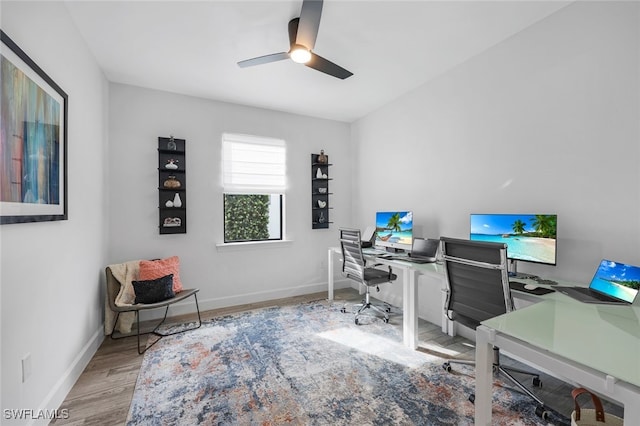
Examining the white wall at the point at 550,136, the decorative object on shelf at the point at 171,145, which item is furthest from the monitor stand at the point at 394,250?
the decorative object on shelf at the point at 171,145

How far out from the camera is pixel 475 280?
1.90m

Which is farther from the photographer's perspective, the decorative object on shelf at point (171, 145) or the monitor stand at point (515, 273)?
the decorative object on shelf at point (171, 145)

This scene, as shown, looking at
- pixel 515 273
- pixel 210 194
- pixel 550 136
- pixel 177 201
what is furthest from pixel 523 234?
pixel 177 201

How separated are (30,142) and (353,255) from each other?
276cm

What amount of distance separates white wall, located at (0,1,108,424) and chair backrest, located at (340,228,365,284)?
96.7 inches

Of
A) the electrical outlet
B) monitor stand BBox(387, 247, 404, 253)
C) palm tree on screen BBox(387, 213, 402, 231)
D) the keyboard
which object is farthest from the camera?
monitor stand BBox(387, 247, 404, 253)

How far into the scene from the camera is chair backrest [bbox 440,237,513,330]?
5.65 ft

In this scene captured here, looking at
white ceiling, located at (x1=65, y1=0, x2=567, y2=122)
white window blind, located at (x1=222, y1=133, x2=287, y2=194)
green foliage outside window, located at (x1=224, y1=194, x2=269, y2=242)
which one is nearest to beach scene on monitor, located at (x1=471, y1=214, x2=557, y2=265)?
white ceiling, located at (x1=65, y1=0, x2=567, y2=122)

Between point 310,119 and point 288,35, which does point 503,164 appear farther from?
point 310,119

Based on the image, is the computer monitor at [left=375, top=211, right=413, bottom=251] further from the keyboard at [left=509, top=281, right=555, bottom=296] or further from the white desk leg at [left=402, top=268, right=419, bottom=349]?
the keyboard at [left=509, top=281, right=555, bottom=296]

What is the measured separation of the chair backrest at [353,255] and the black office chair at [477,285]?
3.55 ft

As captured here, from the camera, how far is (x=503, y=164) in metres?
2.47

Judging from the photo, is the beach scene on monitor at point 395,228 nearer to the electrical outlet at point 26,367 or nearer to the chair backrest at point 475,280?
the chair backrest at point 475,280

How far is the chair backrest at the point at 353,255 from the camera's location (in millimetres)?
3055
